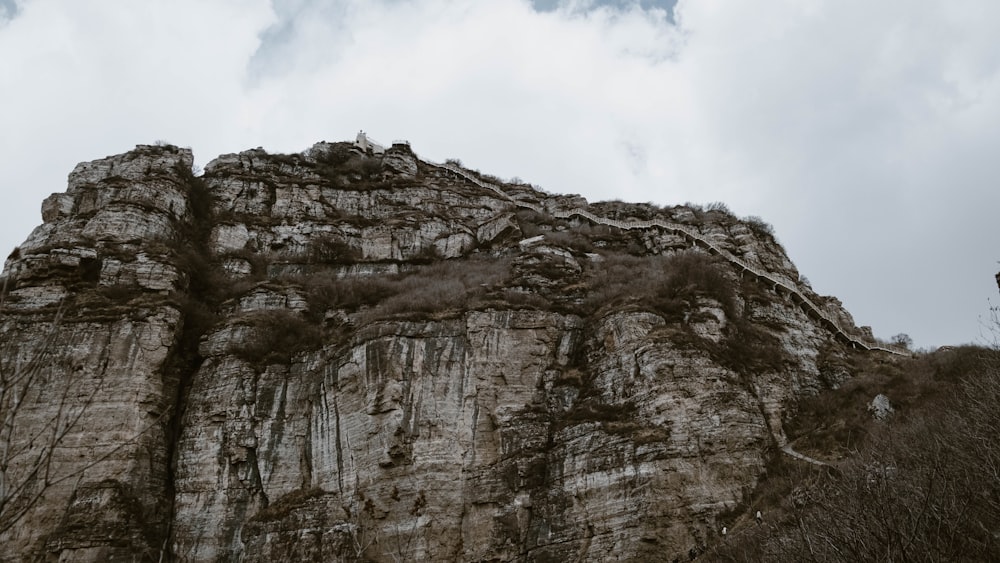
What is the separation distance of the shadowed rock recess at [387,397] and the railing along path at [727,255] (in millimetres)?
766

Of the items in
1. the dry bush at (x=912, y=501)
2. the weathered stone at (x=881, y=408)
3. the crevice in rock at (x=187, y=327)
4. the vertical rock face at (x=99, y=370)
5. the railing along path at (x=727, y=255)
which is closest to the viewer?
the dry bush at (x=912, y=501)

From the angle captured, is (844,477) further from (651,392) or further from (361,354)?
(361,354)

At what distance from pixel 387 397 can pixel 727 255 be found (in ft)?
94.3

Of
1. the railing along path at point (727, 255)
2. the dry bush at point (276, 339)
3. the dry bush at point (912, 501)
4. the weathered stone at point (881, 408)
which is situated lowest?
the dry bush at point (912, 501)

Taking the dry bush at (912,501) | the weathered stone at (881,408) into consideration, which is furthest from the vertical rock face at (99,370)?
the weathered stone at (881,408)

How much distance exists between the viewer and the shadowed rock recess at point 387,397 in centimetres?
3144

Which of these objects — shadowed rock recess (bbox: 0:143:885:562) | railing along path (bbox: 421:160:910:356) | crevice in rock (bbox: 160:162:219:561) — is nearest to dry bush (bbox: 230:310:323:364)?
shadowed rock recess (bbox: 0:143:885:562)

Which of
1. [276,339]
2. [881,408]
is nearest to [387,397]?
[276,339]

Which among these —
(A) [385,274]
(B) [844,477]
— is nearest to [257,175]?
(A) [385,274]

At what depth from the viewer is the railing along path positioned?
161 feet

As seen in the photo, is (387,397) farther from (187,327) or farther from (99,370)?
(99,370)

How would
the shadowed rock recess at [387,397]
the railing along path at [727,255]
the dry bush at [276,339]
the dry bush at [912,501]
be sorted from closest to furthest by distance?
the dry bush at [912,501]
the shadowed rock recess at [387,397]
the dry bush at [276,339]
the railing along path at [727,255]

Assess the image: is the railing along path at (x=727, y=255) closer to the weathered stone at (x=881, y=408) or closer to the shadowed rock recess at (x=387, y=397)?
the shadowed rock recess at (x=387, y=397)

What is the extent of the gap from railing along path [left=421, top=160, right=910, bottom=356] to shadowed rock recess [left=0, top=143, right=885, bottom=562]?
2.51 feet
